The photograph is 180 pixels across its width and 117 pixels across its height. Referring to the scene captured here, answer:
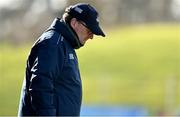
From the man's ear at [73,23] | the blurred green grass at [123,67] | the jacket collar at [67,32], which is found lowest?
the jacket collar at [67,32]

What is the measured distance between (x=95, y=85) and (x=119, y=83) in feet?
6.92

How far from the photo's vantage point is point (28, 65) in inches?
209

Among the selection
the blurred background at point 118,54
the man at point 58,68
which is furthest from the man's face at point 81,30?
the blurred background at point 118,54

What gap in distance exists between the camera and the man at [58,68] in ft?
16.8

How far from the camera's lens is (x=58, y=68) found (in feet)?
17.2

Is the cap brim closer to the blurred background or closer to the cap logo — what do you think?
the cap logo

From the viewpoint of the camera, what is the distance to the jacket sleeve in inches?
201

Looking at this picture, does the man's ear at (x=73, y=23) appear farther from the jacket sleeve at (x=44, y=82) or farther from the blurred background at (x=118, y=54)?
the blurred background at (x=118, y=54)

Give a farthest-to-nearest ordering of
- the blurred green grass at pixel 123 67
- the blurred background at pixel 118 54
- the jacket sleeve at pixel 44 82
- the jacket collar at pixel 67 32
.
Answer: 1. the blurred green grass at pixel 123 67
2. the blurred background at pixel 118 54
3. the jacket collar at pixel 67 32
4. the jacket sleeve at pixel 44 82

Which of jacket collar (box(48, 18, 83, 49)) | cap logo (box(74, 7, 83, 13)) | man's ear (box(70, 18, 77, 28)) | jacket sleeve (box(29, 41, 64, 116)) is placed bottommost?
jacket sleeve (box(29, 41, 64, 116))

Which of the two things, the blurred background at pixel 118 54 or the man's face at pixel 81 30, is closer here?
the man's face at pixel 81 30

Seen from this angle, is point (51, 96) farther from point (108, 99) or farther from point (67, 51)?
point (108, 99)

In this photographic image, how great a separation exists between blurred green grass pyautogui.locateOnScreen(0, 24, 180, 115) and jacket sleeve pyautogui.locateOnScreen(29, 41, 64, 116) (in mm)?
13098

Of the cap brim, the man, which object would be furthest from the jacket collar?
the cap brim
